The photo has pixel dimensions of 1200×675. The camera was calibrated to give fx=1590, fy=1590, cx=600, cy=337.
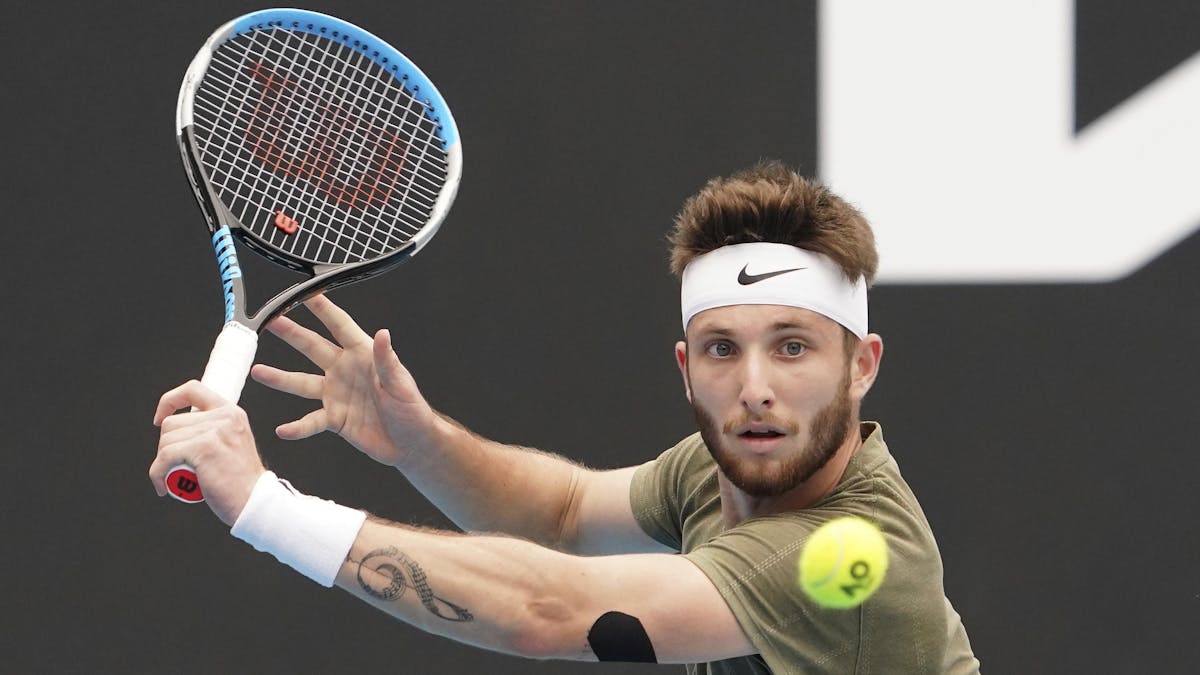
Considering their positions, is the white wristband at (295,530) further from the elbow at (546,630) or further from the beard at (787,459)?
the beard at (787,459)

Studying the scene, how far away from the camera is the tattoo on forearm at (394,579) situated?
85.8 inches

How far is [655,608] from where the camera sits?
2230 millimetres

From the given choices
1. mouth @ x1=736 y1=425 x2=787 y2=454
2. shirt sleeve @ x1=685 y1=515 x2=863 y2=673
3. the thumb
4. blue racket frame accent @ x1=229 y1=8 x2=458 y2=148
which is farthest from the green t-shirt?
blue racket frame accent @ x1=229 y1=8 x2=458 y2=148

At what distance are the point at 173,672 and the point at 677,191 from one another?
162 cm

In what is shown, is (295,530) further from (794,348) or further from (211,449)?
(794,348)

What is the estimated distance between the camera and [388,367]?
107 inches

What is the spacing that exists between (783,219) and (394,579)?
0.84 meters

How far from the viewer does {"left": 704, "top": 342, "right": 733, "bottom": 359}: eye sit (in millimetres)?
2492

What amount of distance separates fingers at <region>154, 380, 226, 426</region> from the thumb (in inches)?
18.5

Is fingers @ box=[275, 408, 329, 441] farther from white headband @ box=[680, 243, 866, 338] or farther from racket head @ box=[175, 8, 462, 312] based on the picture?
white headband @ box=[680, 243, 866, 338]

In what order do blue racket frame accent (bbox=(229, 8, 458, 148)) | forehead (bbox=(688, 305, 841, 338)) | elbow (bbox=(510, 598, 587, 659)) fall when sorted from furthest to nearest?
1. blue racket frame accent (bbox=(229, 8, 458, 148))
2. forehead (bbox=(688, 305, 841, 338))
3. elbow (bbox=(510, 598, 587, 659))

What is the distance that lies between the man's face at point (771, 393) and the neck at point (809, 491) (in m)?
0.04

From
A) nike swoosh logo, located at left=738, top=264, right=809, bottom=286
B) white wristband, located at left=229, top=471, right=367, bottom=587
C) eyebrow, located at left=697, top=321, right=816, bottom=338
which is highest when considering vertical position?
nike swoosh logo, located at left=738, top=264, right=809, bottom=286

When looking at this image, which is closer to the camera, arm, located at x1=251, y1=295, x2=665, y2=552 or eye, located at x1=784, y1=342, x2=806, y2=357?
eye, located at x1=784, y1=342, x2=806, y2=357
